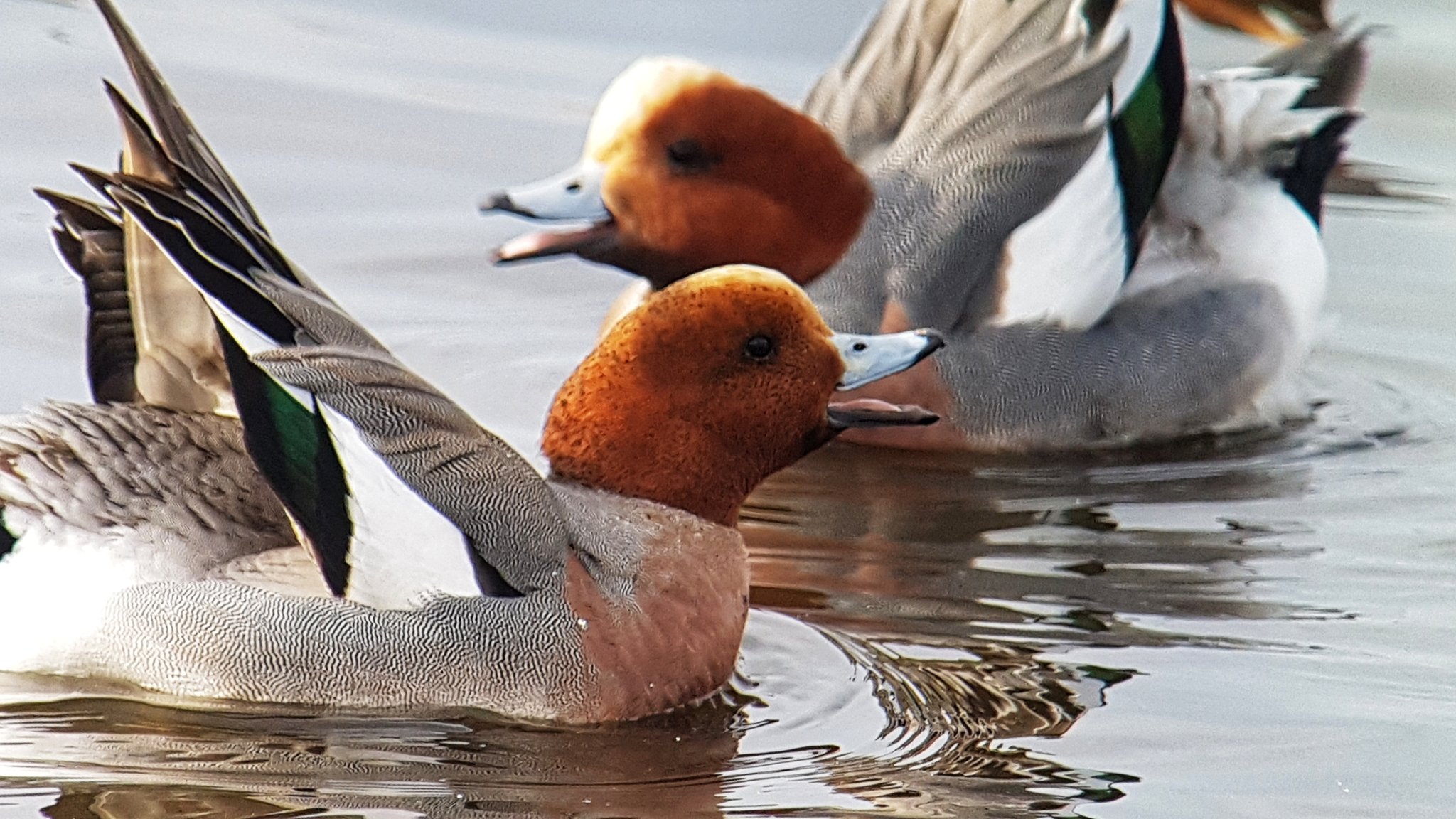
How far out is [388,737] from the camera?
3928mm

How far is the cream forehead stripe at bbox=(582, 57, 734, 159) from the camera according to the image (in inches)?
234

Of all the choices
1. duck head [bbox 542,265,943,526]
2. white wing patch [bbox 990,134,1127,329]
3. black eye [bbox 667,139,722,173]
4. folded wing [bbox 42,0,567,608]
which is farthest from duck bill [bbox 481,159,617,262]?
folded wing [bbox 42,0,567,608]

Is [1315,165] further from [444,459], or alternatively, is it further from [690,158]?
[444,459]

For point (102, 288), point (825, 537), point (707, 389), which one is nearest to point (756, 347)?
point (707, 389)

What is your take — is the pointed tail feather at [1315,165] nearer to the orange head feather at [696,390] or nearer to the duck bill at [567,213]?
the duck bill at [567,213]

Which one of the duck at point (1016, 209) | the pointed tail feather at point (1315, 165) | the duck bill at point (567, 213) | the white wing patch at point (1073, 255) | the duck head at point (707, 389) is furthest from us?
the pointed tail feather at point (1315, 165)

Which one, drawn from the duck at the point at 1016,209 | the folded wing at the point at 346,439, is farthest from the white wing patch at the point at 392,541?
the duck at the point at 1016,209

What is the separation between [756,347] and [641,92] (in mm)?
1711

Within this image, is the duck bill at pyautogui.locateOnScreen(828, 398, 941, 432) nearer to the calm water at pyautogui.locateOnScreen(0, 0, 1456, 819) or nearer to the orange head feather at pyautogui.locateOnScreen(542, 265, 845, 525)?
the orange head feather at pyautogui.locateOnScreen(542, 265, 845, 525)

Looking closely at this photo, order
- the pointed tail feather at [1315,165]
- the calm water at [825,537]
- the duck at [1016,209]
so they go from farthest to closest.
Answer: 1. the pointed tail feather at [1315,165]
2. the duck at [1016,209]
3. the calm water at [825,537]

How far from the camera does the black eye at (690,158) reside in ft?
19.6

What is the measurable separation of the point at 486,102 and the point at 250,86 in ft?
2.75

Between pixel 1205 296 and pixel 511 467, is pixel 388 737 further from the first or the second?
pixel 1205 296

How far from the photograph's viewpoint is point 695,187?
6.00 metres
